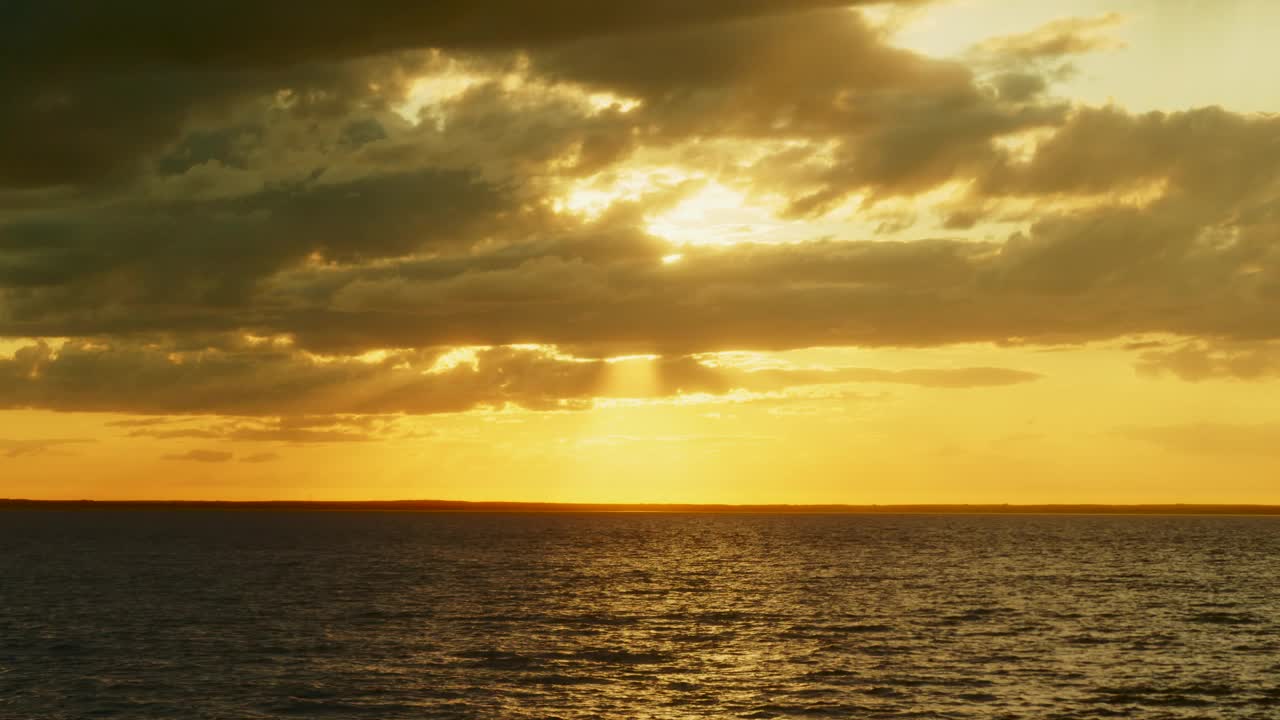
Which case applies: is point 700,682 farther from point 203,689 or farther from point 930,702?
point 203,689

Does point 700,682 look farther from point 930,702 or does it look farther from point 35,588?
point 35,588

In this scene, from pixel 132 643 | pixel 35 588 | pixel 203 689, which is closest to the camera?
pixel 203 689

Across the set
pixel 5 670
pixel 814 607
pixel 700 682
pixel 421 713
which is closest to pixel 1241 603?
pixel 814 607

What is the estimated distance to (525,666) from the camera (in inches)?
2714

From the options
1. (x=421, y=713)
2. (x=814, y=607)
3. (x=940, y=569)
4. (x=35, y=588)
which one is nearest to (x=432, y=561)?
(x=35, y=588)

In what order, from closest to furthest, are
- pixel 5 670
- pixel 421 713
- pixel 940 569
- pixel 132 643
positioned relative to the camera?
pixel 421 713
pixel 5 670
pixel 132 643
pixel 940 569

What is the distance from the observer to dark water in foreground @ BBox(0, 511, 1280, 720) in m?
58.3

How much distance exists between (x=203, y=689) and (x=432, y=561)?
106 metres

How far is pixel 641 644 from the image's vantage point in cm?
7819

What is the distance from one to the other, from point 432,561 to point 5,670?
101 m

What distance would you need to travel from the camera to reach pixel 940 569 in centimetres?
14312

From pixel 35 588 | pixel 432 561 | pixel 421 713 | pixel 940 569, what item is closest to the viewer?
pixel 421 713

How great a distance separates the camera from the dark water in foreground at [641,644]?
191 feet

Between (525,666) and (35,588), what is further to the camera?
(35,588)
